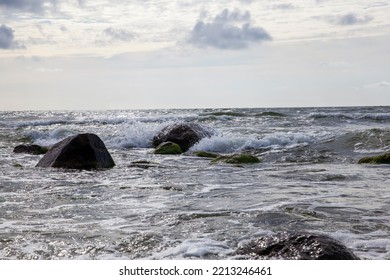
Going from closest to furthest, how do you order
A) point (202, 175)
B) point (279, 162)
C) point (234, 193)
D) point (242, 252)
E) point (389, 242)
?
point (242, 252)
point (389, 242)
point (234, 193)
point (202, 175)
point (279, 162)

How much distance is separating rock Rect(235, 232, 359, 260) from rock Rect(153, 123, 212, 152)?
10925mm

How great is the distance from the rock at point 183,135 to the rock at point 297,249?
10.9m

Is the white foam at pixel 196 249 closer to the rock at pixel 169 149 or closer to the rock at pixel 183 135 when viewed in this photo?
the rock at pixel 169 149

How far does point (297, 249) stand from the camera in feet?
15.2

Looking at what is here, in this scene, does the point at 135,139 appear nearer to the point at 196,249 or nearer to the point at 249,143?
the point at 249,143

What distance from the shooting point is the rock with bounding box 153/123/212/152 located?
1620 cm

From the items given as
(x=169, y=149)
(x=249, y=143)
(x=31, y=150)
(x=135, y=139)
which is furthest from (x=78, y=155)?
(x=135, y=139)

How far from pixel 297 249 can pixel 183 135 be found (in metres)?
11.8

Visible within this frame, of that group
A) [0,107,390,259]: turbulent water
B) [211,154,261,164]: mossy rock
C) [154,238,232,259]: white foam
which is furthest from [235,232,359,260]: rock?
[211,154,261,164]: mossy rock

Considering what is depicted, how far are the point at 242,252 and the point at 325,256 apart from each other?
0.85 meters

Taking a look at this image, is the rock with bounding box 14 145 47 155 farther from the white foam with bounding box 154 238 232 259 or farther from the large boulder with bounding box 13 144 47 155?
the white foam with bounding box 154 238 232 259
